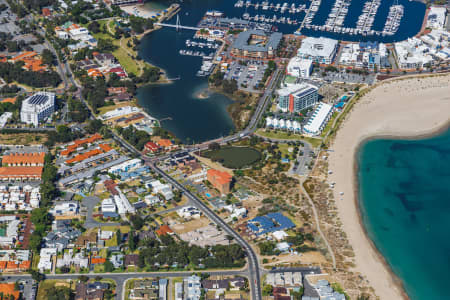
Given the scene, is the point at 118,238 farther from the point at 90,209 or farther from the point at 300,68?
the point at 300,68

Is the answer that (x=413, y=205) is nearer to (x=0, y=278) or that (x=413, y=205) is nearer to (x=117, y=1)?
(x=0, y=278)

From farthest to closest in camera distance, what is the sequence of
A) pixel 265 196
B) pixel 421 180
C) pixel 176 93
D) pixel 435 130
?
pixel 176 93 → pixel 435 130 → pixel 421 180 → pixel 265 196

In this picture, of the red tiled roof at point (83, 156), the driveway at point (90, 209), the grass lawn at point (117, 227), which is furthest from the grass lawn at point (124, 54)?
the grass lawn at point (117, 227)

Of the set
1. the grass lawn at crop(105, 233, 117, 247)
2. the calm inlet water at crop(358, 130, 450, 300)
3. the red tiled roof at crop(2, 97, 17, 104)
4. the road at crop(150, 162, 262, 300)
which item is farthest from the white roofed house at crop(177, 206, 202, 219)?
the red tiled roof at crop(2, 97, 17, 104)

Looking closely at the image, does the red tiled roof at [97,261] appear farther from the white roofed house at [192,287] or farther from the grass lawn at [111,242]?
the white roofed house at [192,287]

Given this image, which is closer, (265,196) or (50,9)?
(265,196)

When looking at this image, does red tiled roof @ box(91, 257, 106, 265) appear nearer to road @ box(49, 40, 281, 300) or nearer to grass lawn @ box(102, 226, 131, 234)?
road @ box(49, 40, 281, 300)

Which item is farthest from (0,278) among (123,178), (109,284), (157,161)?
(157,161)
